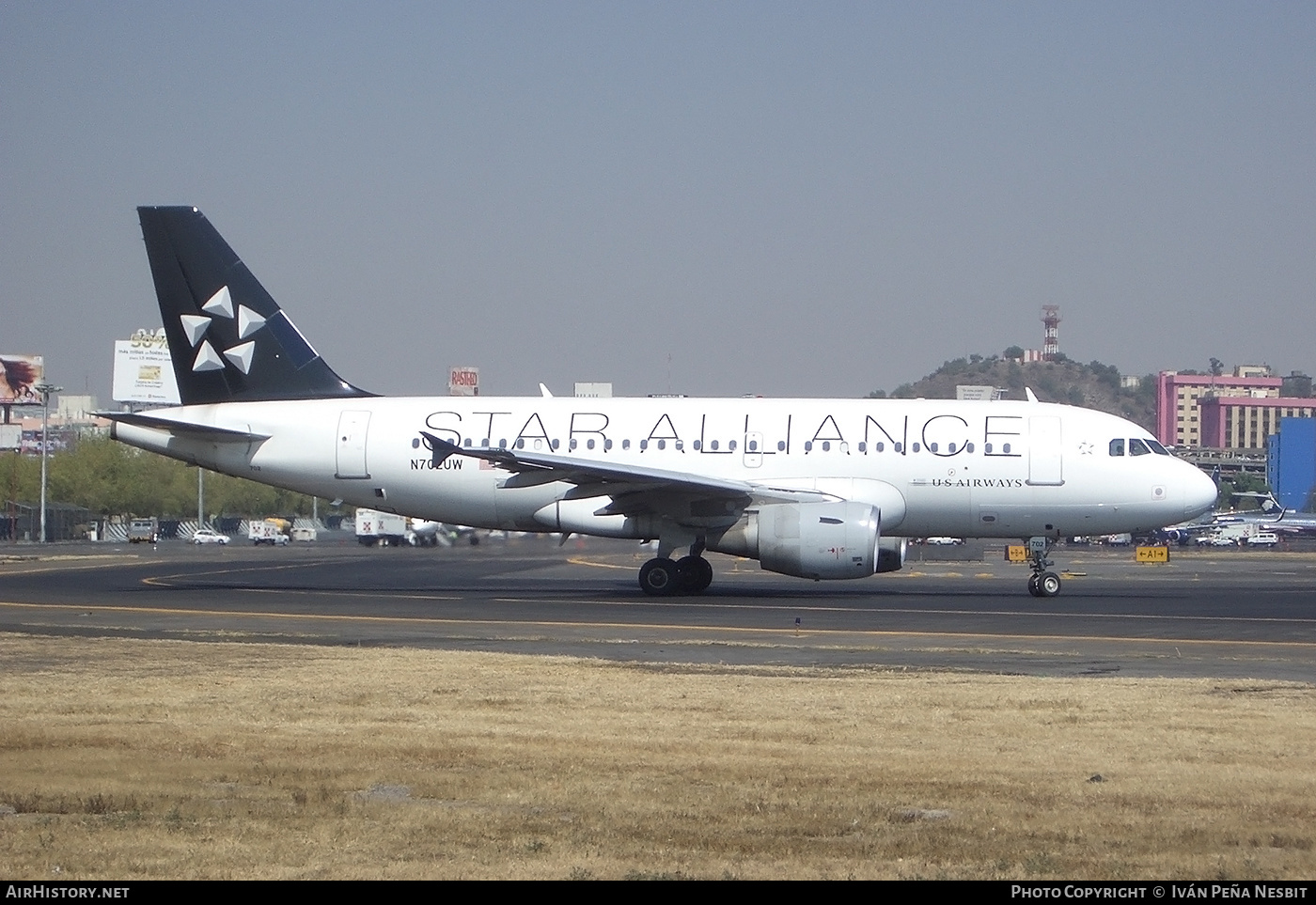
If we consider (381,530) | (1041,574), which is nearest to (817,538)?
(1041,574)

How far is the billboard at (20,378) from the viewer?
136012mm

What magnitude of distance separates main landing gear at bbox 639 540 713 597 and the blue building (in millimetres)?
134513

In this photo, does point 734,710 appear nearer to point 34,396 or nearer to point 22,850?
point 22,850

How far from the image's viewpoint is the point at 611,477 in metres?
26.1

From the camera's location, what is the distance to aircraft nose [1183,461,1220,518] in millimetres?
28797

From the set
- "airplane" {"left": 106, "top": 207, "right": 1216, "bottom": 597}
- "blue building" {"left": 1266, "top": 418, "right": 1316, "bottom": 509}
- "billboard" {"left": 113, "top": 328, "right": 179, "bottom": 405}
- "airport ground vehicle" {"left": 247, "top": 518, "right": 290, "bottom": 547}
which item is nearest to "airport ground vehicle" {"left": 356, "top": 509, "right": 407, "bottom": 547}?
"airport ground vehicle" {"left": 247, "top": 518, "right": 290, "bottom": 547}

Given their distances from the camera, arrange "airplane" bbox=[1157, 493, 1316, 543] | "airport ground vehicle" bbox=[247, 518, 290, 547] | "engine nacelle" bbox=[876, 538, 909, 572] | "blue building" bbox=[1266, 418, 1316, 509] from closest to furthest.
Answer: "engine nacelle" bbox=[876, 538, 909, 572] < "airport ground vehicle" bbox=[247, 518, 290, 547] < "airplane" bbox=[1157, 493, 1316, 543] < "blue building" bbox=[1266, 418, 1316, 509]

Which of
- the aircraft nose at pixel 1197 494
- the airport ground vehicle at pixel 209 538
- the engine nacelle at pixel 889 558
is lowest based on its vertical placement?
the airport ground vehicle at pixel 209 538

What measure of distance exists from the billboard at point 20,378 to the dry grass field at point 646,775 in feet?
437

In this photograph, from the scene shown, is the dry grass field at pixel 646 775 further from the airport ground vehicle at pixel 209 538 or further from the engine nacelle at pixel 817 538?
the airport ground vehicle at pixel 209 538

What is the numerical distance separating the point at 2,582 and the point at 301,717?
883 inches

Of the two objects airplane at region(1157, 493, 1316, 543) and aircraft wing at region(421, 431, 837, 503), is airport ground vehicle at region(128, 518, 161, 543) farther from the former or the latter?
aircraft wing at region(421, 431, 837, 503)

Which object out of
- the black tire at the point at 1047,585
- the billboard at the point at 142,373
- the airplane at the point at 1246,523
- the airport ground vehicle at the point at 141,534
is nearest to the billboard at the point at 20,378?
the billboard at the point at 142,373

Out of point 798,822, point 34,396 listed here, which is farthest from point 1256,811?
point 34,396
